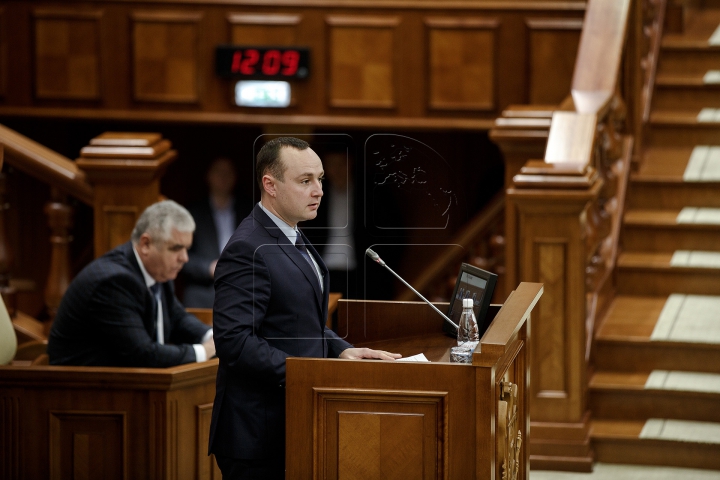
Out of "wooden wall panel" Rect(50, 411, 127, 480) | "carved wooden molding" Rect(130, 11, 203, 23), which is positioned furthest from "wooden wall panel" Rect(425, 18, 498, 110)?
"wooden wall panel" Rect(50, 411, 127, 480)

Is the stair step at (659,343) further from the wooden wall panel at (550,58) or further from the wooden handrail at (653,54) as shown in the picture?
the wooden wall panel at (550,58)

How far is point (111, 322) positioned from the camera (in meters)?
3.81

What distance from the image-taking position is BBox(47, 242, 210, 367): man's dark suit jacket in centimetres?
381

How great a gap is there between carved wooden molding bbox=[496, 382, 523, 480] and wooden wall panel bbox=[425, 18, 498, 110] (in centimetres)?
389

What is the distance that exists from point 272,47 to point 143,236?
10.3 feet

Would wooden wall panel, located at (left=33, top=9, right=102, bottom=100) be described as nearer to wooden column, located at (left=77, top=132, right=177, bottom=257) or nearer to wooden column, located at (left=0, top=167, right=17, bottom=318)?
wooden column, located at (left=0, top=167, right=17, bottom=318)

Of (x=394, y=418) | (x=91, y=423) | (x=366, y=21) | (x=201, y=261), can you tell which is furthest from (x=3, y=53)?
(x=394, y=418)

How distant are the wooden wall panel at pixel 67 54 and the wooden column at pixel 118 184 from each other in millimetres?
2480

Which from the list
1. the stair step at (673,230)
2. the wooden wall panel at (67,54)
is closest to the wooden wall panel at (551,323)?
the stair step at (673,230)

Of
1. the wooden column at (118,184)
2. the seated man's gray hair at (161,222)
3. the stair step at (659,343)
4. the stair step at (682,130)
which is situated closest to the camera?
the seated man's gray hair at (161,222)

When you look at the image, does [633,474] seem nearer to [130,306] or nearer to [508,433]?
[508,433]

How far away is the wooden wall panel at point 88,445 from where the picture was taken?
12.4ft

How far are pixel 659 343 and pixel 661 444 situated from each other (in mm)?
508

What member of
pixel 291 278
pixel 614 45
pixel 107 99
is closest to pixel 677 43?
pixel 614 45
